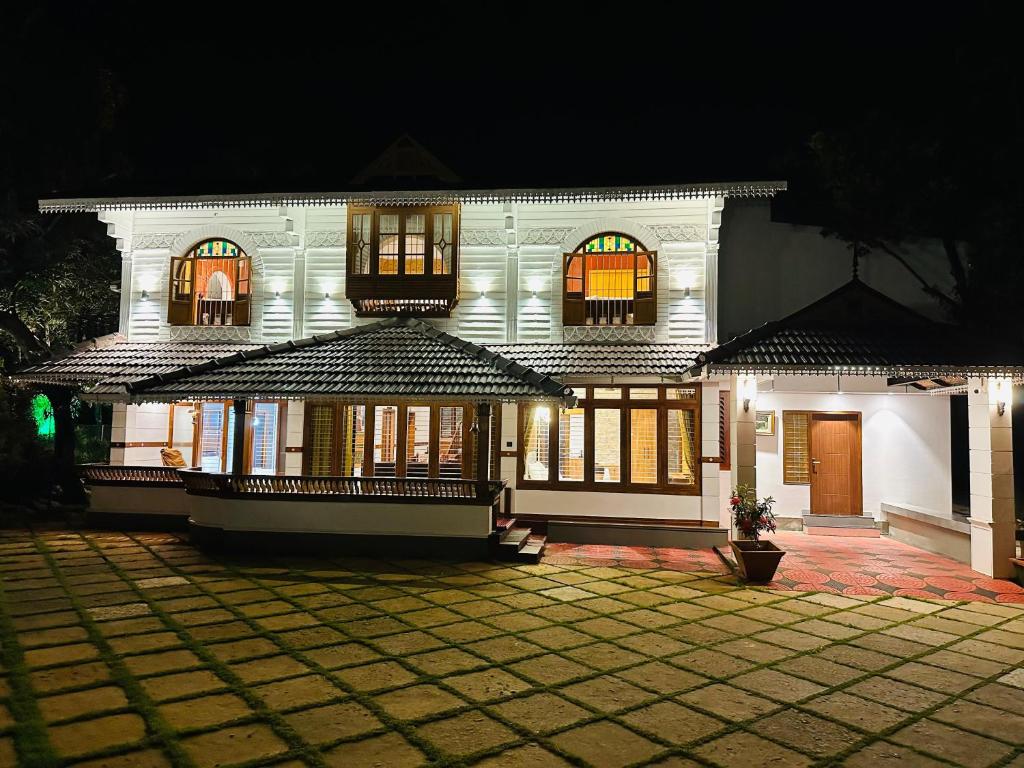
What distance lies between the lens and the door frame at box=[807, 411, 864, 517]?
1415 centimetres

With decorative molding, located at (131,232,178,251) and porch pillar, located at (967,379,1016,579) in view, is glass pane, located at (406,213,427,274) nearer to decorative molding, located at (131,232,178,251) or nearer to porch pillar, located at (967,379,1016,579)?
decorative molding, located at (131,232,178,251)

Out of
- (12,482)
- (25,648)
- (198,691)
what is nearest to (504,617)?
(198,691)

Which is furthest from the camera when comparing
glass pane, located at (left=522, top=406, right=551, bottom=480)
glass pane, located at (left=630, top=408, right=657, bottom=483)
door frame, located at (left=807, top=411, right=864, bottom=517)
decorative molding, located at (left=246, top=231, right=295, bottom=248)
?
door frame, located at (left=807, top=411, right=864, bottom=517)

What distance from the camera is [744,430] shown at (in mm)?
10805

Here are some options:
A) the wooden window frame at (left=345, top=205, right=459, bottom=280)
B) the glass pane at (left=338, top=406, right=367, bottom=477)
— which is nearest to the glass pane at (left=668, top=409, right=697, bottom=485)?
the wooden window frame at (left=345, top=205, right=459, bottom=280)

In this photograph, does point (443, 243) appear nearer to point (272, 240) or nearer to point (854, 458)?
point (272, 240)

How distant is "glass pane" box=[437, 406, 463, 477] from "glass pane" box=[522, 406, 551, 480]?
1.38 m

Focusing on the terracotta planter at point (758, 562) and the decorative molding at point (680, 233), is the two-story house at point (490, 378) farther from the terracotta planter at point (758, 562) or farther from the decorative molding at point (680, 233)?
the terracotta planter at point (758, 562)

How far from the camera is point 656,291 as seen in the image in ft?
42.1

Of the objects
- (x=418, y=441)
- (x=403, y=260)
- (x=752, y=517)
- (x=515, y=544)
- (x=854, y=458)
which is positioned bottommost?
(x=515, y=544)

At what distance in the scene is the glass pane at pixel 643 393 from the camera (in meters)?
12.6

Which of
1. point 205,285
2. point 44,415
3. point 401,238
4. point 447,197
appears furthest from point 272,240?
point 44,415

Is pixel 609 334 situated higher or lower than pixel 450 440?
higher

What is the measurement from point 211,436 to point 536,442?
24.9 ft
